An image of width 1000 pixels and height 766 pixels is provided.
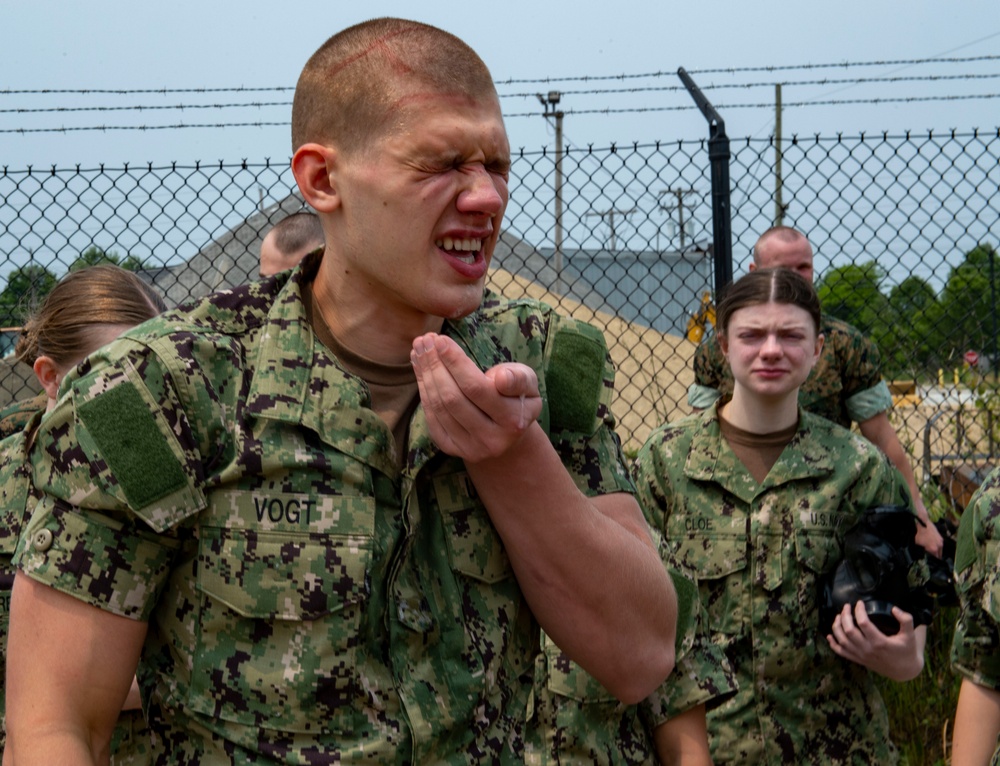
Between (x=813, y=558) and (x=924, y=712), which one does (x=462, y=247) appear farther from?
(x=924, y=712)

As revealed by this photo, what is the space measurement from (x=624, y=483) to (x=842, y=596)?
1871 mm

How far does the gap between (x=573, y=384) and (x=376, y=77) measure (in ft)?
1.62

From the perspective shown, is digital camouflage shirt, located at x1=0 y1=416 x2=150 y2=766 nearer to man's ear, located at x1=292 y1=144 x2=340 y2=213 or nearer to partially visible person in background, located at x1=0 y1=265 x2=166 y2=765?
partially visible person in background, located at x1=0 y1=265 x2=166 y2=765

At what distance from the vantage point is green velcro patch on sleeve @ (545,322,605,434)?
1.66 meters


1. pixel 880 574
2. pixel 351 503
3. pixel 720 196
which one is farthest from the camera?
pixel 720 196

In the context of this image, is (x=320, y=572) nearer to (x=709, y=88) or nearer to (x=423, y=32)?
(x=423, y=32)

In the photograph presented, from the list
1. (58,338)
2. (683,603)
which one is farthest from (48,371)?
(683,603)

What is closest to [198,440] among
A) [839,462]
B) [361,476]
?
[361,476]

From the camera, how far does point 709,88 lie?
18.8ft

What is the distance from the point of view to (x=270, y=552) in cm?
148

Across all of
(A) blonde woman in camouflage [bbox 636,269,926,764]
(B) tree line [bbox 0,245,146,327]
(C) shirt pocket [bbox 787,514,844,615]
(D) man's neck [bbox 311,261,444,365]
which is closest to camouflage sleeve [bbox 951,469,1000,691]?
(A) blonde woman in camouflage [bbox 636,269,926,764]

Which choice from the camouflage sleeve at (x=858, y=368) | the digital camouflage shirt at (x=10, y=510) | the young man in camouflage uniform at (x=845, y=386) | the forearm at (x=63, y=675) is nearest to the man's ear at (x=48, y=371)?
the digital camouflage shirt at (x=10, y=510)

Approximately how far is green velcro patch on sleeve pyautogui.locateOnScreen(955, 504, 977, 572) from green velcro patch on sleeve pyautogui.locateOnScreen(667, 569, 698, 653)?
657 millimetres

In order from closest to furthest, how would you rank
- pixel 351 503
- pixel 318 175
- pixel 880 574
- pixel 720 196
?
pixel 351 503
pixel 318 175
pixel 880 574
pixel 720 196
